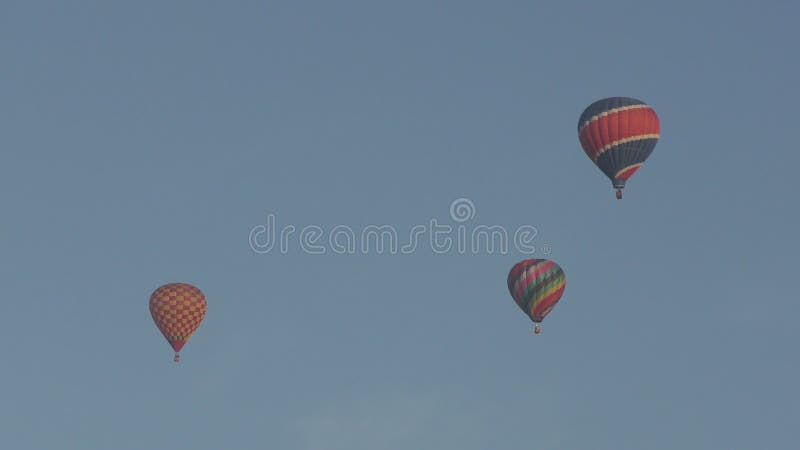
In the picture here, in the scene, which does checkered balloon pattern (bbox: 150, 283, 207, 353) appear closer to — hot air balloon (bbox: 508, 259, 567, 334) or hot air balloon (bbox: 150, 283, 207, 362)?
hot air balloon (bbox: 150, 283, 207, 362)

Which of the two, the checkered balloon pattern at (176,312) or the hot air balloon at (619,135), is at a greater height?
the hot air balloon at (619,135)

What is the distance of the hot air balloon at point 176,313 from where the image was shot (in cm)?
13988

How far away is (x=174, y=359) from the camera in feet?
457

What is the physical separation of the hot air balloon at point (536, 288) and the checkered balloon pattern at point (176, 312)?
793 inches

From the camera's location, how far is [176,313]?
140 m

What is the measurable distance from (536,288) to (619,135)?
11642 millimetres

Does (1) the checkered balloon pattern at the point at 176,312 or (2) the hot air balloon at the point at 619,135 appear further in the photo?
(1) the checkered balloon pattern at the point at 176,312

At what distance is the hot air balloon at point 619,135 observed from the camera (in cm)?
13362

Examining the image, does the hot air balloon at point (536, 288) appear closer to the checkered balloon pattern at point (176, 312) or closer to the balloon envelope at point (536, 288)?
the balloon envelope at point (536, 288)

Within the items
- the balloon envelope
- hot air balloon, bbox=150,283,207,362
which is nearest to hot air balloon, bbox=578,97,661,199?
the balloon envelope

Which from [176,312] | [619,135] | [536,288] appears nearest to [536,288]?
[536,288]

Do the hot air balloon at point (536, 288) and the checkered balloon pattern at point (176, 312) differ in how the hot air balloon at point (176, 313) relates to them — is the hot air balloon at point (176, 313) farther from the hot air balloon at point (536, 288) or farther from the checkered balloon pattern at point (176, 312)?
the hot air balloon at point (536, 288)

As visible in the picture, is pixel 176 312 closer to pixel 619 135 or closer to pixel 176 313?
pixel 176 313

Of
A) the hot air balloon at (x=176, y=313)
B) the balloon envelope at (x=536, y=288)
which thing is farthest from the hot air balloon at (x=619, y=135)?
the hot air balloon at (x=176, y=313)
